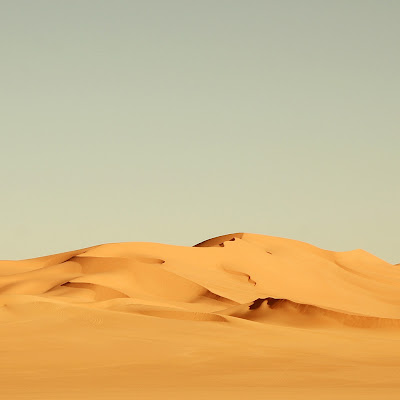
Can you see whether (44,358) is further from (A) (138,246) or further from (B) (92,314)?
(A) (138,246)

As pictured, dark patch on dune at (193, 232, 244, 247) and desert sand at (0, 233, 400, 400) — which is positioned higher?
dark patch on dune at (193, 232, 244, 247)

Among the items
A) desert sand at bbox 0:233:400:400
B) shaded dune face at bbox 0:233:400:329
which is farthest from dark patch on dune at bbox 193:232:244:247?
desert sand at bbox 0:233:400:400

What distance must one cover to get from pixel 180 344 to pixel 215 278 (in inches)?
1171

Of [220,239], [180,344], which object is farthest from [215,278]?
[180,344]

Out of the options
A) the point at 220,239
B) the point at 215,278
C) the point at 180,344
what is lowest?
the point at 180,344

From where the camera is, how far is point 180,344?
20859mm

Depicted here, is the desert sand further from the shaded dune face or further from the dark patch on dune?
the dark patch on dune

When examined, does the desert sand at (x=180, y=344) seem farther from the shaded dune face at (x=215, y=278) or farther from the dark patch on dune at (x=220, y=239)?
the dark patch on dune at (x=220, y=239)

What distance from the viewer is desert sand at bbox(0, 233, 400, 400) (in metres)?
14.7

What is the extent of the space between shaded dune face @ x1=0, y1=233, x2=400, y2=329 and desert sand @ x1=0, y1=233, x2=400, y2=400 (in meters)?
0.18

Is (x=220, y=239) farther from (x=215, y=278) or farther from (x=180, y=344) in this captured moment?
(x=180, y=344)

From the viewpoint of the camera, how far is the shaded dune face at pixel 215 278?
43500mm

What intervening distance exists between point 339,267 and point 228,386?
49.5 meters

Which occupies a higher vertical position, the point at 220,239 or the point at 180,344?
the point at 220,239
